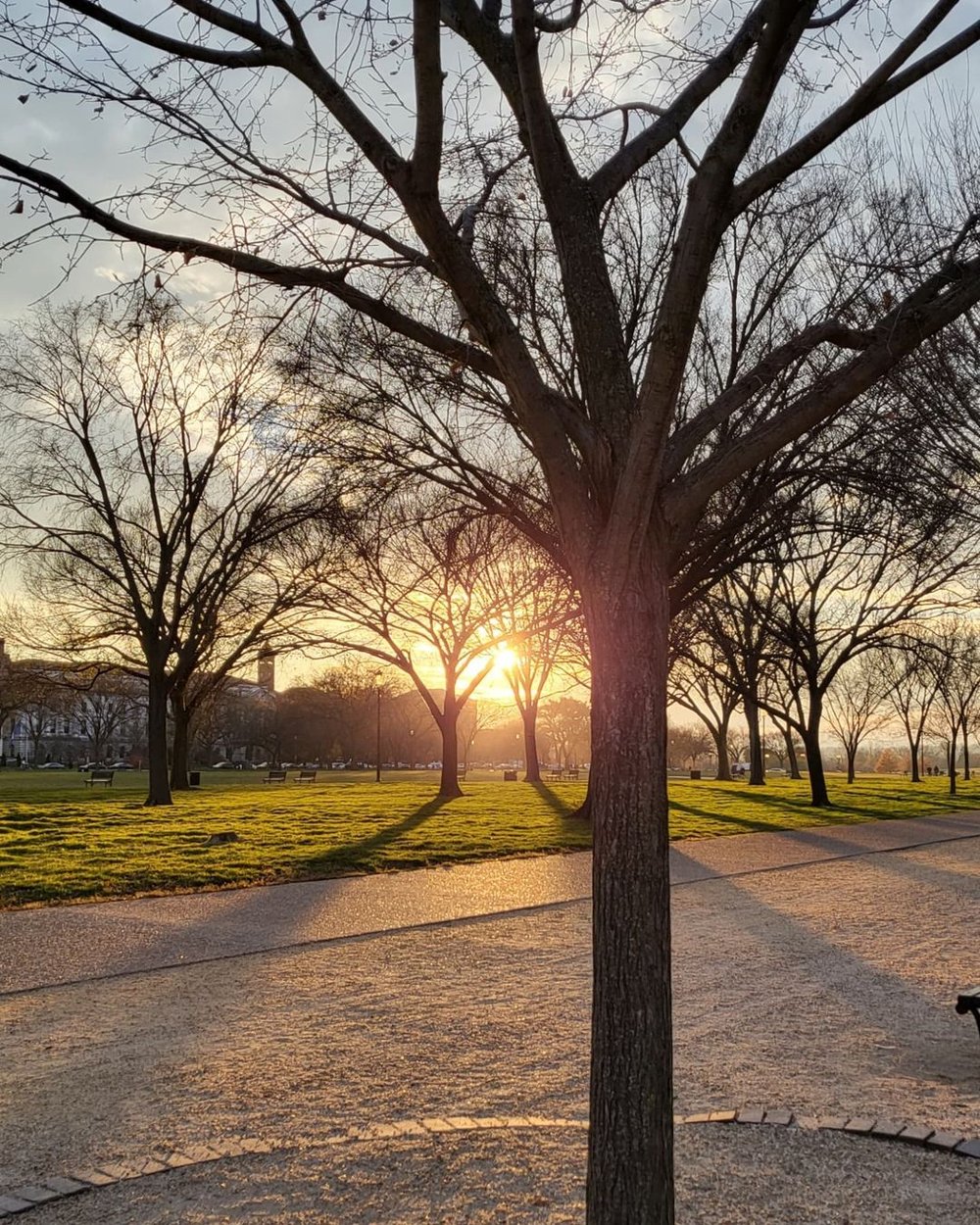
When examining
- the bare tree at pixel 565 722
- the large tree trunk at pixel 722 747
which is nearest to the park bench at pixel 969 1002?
the large tree trunk at pixel 722 747

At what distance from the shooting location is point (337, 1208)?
3.64 m

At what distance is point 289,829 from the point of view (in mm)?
19766

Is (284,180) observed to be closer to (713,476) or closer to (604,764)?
(713,476)

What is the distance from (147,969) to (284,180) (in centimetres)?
620

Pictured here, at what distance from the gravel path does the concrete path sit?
418 mm

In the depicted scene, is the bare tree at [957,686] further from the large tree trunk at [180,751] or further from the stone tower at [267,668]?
the large tree trunk at [180,751]

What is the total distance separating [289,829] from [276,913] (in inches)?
371

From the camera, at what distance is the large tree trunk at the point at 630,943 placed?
3.14 m

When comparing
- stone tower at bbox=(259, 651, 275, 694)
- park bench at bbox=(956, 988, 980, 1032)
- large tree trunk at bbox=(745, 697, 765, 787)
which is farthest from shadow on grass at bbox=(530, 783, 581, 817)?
park bench at bbox=(956, 988, 980, 1032)

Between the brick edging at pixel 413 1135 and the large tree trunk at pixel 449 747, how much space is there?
84.1 feet

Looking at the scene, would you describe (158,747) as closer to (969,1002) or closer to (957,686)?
(969,1002)

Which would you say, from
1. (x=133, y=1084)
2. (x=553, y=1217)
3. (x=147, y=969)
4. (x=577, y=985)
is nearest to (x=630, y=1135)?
(x=553, y=1217)

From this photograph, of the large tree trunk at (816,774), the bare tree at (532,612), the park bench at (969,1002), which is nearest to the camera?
the park bench at (969,1002)

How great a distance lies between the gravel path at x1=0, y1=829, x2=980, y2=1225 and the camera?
3762 mm
